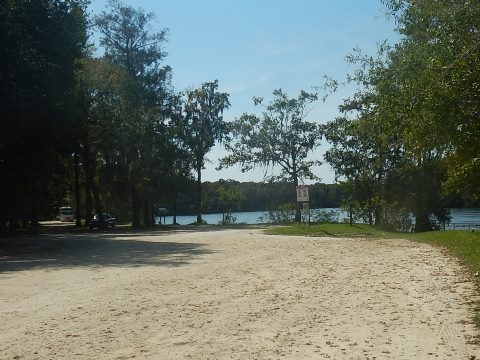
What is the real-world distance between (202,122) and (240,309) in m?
55.6

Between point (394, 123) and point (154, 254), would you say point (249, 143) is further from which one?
point (394, 123)

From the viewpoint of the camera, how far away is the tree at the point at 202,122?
61875mm

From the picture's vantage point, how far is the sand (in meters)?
7.43

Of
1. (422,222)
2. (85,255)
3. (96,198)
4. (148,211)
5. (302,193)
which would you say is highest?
(96,198)

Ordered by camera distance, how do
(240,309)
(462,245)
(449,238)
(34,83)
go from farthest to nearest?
(34,83) → (449,238) → (462,245) → (240,309)

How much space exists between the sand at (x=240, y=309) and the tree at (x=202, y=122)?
43326 mm

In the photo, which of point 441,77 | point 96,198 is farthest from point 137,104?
point 441,77

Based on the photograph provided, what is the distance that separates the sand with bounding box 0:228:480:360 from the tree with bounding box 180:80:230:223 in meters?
43.3

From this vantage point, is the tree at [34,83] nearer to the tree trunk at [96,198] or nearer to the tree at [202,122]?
the tree trunk at [96,198]

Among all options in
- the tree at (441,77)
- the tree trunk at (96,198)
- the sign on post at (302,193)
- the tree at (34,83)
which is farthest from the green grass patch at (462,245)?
the tree trunk at (96,198)

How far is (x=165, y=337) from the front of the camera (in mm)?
8023

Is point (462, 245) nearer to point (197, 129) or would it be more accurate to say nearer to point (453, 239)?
point (453, 239)

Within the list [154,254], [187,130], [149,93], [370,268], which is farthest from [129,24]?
[370,268]

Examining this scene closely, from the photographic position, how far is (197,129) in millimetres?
63094
